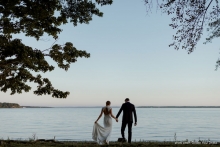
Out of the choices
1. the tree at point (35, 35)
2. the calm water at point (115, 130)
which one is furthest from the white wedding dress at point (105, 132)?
the calm water at point (115, 130)

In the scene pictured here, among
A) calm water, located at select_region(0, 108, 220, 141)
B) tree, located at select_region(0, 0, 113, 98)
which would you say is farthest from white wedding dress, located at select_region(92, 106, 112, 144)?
calm water, located at select_region(0, 108, 220, 141)

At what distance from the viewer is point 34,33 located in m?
18.1

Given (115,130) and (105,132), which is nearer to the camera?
(105,132)

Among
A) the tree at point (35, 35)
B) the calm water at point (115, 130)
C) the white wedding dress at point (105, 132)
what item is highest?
the tree at point (35, 35)

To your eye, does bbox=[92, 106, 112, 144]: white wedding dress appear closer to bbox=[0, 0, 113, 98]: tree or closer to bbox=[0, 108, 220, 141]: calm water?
bbox=[0, 0, 113, 98]: tree

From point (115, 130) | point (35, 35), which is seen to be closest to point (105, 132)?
point (35, 35)

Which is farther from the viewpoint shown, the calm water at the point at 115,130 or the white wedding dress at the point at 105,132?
the calm water at the point at 115,130

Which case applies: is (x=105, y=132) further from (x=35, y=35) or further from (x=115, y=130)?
(x=115, y=130)

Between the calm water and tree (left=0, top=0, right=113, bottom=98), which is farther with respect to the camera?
the calm water

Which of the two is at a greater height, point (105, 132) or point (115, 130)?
point (105, 132)

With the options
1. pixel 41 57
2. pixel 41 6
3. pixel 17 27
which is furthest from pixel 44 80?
pixel 41 6

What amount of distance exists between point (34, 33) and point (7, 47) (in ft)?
6.64

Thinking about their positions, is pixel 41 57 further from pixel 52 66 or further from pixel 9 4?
pixel 9 4

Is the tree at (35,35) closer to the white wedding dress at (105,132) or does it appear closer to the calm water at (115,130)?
the white wedding dress at (105,132)
